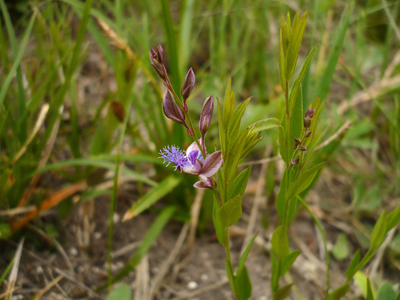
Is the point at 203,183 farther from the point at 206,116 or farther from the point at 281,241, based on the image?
the point at 281,241

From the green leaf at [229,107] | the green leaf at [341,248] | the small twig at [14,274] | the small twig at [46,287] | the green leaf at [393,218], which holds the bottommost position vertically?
the green leaf at [341,248]

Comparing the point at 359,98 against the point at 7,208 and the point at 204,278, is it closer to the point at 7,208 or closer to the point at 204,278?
the point at 204,278

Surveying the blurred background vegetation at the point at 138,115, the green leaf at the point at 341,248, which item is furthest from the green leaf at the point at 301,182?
the green leaf at the point at 341,248

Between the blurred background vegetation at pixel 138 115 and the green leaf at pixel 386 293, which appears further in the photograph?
the blurred background vegetation at pixel 138 115

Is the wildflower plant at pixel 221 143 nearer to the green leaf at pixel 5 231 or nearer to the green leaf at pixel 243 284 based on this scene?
the green leaf at pixel 243 284

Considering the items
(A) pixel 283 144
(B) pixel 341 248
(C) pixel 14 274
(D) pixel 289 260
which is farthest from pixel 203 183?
(B) pixel 341 248

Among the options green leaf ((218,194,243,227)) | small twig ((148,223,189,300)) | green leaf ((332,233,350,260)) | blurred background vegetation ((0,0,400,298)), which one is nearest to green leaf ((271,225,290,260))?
green leaf ((218,194,243,227))

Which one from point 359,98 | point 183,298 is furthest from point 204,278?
point 359,98
